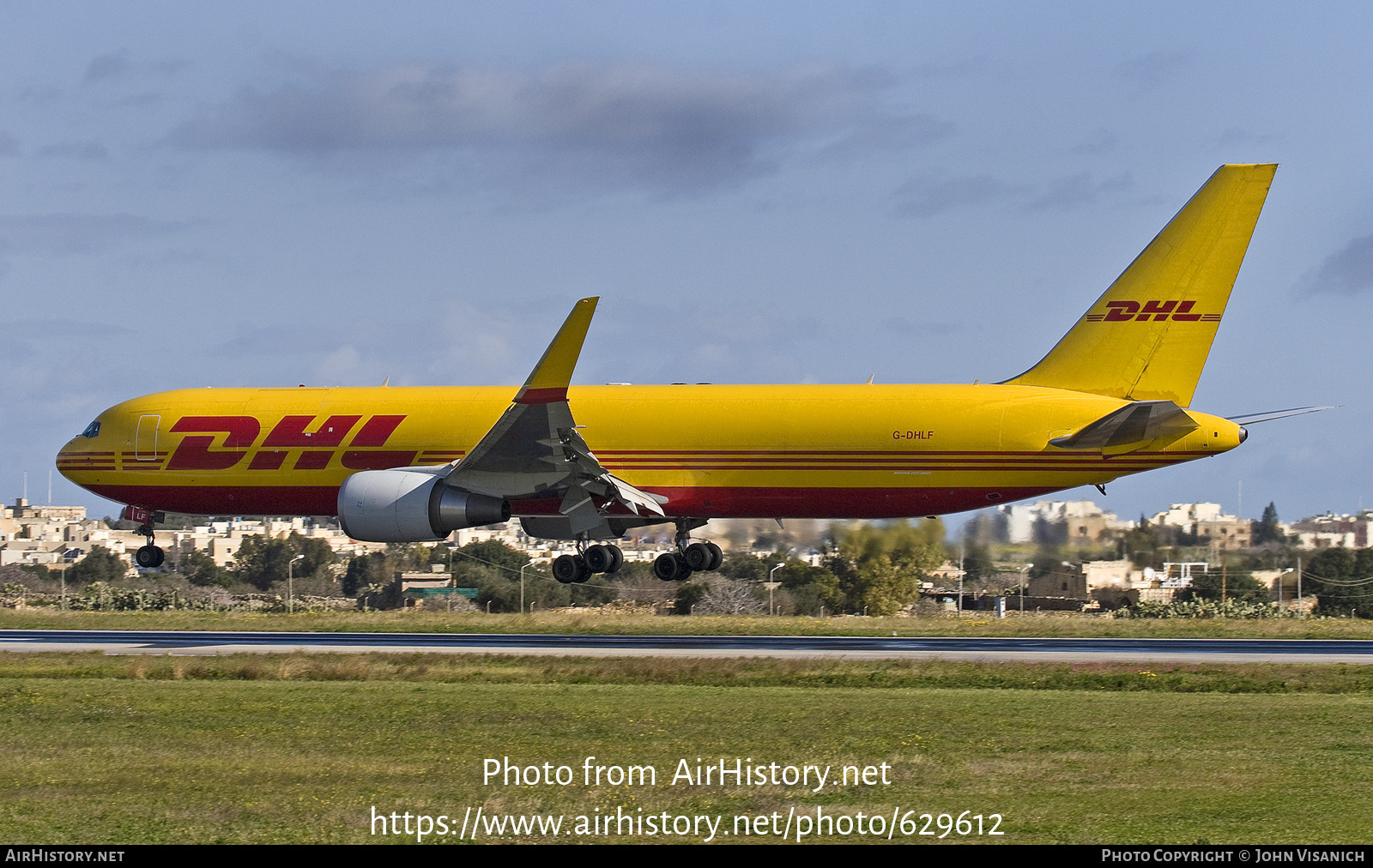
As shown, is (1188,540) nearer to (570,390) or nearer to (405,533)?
(570,390)

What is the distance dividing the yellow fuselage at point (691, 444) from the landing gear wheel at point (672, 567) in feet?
7.88

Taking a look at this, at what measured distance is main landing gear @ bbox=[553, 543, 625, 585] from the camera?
35906 millimetres

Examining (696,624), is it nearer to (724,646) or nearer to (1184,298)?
(724,646)

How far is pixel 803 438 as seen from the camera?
1312 inches

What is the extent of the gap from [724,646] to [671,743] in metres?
15.2

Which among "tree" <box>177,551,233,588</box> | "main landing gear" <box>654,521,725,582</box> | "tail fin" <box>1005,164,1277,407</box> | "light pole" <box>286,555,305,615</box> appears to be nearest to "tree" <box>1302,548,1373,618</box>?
"tail fin" <box>1005,164,1277,407</box>

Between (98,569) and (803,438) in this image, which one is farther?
(98,569)

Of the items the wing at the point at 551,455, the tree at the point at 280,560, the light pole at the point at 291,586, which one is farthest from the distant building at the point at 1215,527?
the tree at the point at 280,560

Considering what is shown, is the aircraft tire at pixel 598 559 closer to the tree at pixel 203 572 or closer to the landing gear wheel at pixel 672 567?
the landing gear wheel at pixel 672 567

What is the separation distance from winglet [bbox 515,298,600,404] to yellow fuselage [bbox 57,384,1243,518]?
4.68 meters

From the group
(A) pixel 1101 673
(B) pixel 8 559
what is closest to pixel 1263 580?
(A) pixel 1101 673

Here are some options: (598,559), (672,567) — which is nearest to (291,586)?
(598,559)

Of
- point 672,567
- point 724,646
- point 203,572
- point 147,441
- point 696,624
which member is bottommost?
point 724,646

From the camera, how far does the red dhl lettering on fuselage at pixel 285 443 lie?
36531mm
